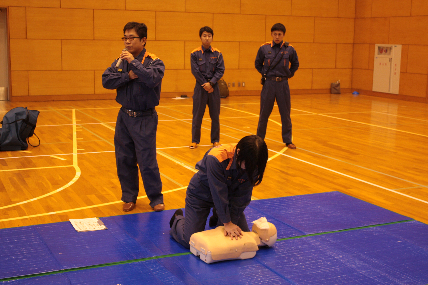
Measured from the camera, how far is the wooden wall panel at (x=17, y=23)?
12.6 m

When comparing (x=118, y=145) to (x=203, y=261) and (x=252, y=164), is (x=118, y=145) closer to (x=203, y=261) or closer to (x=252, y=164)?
(x=203, y=261)

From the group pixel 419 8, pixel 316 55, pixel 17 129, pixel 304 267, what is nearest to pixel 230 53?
pixel 316 55

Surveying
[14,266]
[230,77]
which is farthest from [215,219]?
[230,77]

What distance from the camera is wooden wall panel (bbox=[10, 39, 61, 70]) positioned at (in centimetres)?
1276

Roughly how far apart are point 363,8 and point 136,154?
1378 centimetres

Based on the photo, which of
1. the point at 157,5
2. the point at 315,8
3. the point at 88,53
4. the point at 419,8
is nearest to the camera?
the point at 88,53

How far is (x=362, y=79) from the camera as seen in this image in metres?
16.6

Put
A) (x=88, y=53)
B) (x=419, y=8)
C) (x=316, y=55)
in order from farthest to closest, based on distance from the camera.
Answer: (x=316, y=55) < (x=419, y=8) < (x=88, y=53)

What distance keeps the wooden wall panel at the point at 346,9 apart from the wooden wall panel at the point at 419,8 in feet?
8.36

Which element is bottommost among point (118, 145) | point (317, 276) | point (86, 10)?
point (317, 276)

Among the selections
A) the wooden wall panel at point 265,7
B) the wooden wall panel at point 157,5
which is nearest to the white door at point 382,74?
the wooden wall panel at point 265,7

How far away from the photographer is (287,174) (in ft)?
20.7

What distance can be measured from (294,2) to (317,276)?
13696mm

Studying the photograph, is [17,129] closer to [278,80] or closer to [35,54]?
[278,80]
